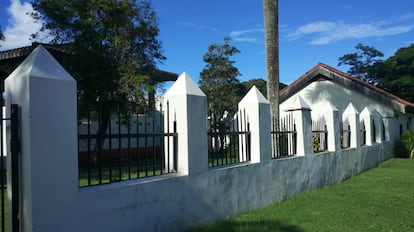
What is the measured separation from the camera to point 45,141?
3.76m

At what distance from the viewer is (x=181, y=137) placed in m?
5.74

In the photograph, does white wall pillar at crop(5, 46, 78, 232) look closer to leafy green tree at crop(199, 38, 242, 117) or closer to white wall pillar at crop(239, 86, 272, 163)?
white wall pillar at crop(239, 86, 272, 163)

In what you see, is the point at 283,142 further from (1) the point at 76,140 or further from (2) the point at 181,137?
(1) the point at 76,140

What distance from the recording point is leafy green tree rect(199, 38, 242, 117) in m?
23.2

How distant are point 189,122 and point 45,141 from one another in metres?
2.34

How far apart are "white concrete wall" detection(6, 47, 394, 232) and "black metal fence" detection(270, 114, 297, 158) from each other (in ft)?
0.77

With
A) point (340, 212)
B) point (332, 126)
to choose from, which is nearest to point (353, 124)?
point (332, 126)

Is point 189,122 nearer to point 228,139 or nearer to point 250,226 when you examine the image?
point 228,139

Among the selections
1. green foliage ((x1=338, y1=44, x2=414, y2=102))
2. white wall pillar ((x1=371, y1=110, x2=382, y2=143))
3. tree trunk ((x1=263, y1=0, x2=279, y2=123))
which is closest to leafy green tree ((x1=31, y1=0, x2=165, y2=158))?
tree trunk ((x1=263, y1=0, x2=279, y2=123))

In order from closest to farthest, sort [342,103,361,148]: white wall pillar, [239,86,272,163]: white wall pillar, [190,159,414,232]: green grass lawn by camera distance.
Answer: [190,159,414,232]: green grass lawn < [239,86,272,163]: white wall pillar < [342,103,361,148]: white wall pillar

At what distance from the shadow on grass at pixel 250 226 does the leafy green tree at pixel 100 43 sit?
7.92 meters

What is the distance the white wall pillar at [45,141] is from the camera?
3.65 metres

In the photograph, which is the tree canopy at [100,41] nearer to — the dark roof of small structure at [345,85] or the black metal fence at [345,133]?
the black metal fence at [345,133]

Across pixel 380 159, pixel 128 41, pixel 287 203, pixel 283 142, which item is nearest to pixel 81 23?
pixel 128 41
